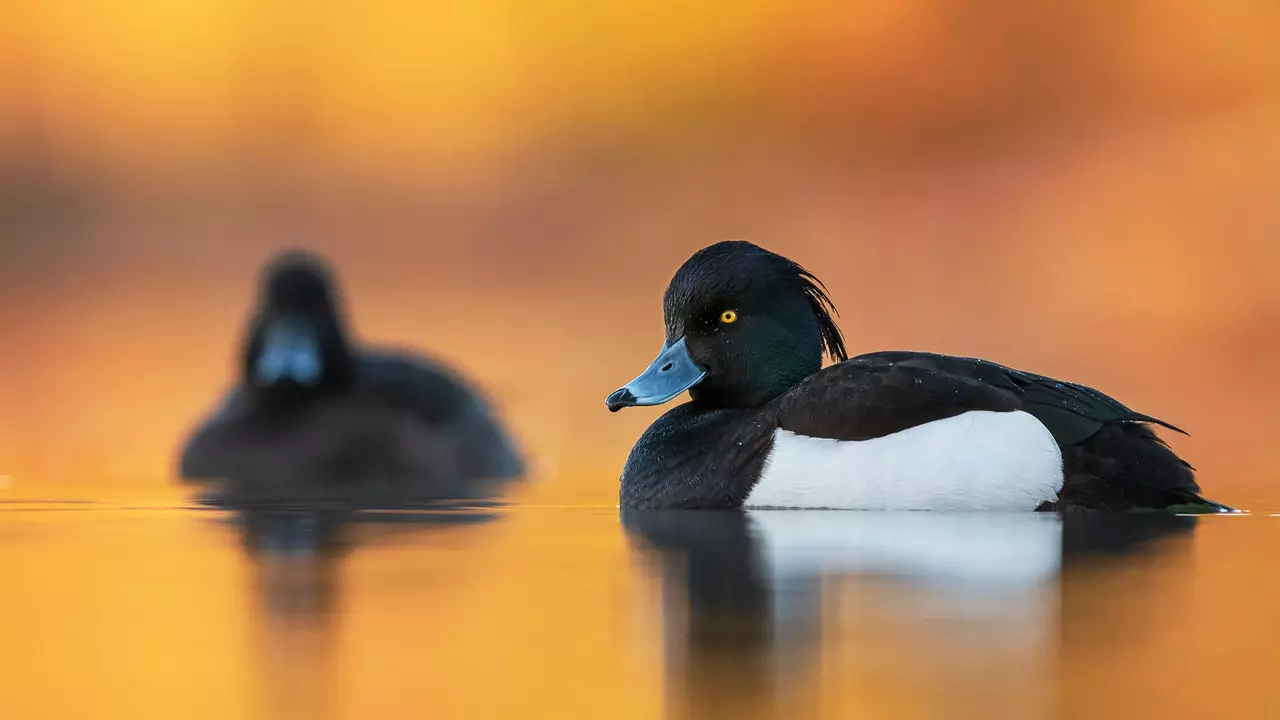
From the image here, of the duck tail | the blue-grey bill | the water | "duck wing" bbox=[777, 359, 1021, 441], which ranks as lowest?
the water

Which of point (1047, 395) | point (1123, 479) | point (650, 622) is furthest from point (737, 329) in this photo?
point (650, 622)

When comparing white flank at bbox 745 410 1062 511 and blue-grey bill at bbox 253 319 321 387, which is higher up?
blue-grey bill at bbox 253 319 321 387

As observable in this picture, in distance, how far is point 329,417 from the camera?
375 inches

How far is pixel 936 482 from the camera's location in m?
6.06

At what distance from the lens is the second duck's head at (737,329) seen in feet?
22.2

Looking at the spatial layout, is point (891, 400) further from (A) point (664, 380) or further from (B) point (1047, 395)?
(A) point (664, 380)

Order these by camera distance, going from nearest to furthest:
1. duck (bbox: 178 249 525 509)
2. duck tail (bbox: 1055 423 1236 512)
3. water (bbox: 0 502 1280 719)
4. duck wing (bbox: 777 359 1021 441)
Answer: water (bbox: 0 502 1280 719), duck tail (bbox: 1055 423 1236 512), duck wing (bbox: 777 359 1021 441), duck (bbox: 178 249 525 509)

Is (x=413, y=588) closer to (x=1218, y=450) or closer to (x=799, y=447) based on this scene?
(x=799, y=447)

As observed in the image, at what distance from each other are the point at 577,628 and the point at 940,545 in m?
1.69

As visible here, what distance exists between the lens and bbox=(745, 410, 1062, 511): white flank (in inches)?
237

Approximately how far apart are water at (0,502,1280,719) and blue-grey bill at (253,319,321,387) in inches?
170

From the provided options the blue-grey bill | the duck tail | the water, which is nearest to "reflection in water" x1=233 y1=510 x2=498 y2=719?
the water

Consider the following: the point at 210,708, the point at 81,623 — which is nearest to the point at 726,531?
the point at 81,623

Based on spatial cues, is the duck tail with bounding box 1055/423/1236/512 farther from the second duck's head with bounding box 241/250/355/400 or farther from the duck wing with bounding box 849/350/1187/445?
the second duck's head with bounding box 241/250/355/400
